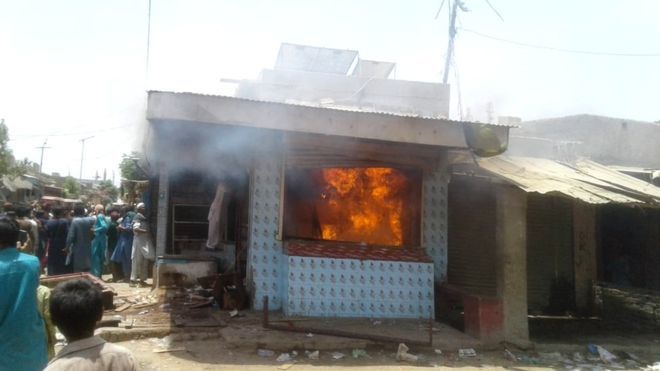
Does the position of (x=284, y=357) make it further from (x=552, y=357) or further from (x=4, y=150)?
(x=4, y=150)

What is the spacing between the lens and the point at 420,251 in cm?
913

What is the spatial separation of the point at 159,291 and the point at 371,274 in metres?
4.46

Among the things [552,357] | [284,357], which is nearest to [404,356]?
[284,357]

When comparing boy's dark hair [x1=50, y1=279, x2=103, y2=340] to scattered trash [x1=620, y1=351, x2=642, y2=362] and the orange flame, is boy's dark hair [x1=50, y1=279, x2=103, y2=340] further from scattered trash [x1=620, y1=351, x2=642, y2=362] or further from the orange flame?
scattered trash [x1=620, y1=351, x2=642, y2=362]

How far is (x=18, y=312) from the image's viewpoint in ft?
10.9

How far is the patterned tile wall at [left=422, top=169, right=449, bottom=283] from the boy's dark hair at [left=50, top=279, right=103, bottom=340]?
748 centimetres

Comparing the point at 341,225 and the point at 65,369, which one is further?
the point at 341,225

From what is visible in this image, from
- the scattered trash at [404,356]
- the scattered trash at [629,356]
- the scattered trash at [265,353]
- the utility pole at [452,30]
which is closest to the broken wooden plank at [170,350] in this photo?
the scattered trash at [265,353]

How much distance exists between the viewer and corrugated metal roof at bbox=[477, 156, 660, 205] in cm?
745

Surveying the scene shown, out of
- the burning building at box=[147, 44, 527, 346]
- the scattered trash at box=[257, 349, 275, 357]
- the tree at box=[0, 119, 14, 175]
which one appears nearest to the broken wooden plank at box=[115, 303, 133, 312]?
the burning building at box=[147, 44, 527, 346]

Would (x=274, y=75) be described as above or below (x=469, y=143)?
above

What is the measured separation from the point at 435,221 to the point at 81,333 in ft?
25.4

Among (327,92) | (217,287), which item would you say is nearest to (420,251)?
(217,287)

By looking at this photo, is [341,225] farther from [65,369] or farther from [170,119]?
[65,369]
